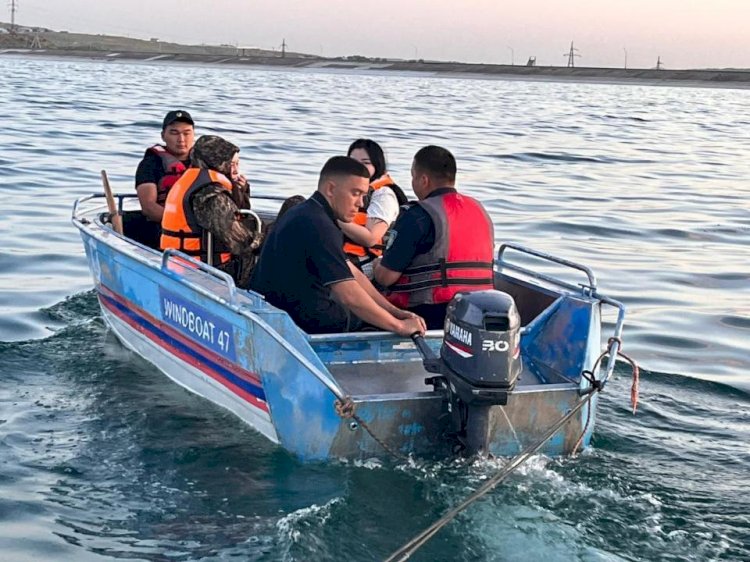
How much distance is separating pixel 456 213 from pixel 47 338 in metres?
3.35

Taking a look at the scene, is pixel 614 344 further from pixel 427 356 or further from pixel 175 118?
pixel 175 118

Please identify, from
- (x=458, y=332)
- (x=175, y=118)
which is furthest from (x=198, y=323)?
(x=175, y=118)

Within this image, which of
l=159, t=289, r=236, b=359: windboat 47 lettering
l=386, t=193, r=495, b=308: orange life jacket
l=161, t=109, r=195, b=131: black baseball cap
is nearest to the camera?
l=159, t=289, r=236, b=359: windboat 47 lettering

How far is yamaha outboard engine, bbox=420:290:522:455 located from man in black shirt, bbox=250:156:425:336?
56 centimetres

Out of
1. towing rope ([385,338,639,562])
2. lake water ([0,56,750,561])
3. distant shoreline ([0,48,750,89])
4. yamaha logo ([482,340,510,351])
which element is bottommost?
lake water ([0,56,750,561])

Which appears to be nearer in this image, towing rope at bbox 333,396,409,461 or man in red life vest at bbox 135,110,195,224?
towing rope at bbox 333,396,409,461

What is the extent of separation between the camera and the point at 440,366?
500 cm

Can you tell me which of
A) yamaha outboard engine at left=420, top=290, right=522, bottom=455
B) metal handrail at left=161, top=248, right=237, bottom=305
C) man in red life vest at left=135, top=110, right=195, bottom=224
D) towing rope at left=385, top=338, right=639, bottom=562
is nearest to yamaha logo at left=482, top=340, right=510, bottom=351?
yamaha outboard engine at left=420, top=290, right=522, bottom=455

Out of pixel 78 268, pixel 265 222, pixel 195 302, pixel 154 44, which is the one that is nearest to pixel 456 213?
pixel 195 302

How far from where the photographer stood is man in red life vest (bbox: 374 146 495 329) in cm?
564

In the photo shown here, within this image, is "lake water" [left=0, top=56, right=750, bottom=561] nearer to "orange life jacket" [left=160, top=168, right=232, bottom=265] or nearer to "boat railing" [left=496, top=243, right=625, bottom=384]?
"boat railing" [left=496, top=243, right=625, bottom=384]

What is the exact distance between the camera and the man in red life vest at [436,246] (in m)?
5.64

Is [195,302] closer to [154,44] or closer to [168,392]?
[168,392]

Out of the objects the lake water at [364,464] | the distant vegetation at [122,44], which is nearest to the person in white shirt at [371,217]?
the lake water at [364,464]
